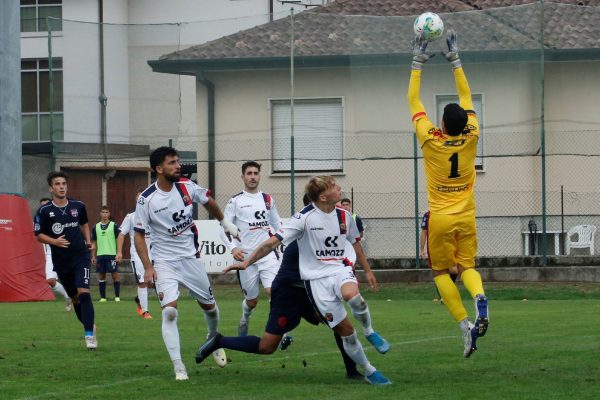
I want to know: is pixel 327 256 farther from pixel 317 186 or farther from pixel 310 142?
pixel 310 142

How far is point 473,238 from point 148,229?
316 cm

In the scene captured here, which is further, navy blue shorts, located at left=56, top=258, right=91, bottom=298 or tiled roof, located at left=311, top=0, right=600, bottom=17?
tiled roof, located at left=311, top=0, right=600, bottom=17

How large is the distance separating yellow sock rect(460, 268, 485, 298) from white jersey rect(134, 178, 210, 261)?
2.62 metres

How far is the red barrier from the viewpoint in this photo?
91.8 ft

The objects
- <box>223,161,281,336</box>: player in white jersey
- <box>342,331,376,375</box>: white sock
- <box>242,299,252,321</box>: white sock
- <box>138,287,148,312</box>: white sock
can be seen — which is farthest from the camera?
<box>138,287,148,312</box>: white sock

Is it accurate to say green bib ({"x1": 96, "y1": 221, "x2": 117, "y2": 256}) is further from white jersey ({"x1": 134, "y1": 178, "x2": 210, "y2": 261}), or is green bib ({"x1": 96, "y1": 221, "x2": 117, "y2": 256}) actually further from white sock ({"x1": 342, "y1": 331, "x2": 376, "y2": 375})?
white sock ({"x1": 342, "y1": 331, "x2": 376, "y2": 375})

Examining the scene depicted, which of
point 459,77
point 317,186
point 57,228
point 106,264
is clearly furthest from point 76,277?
point 106,264

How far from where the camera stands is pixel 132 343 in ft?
51.1

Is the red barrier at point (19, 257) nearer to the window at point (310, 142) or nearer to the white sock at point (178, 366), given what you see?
the window at point (310, 142)

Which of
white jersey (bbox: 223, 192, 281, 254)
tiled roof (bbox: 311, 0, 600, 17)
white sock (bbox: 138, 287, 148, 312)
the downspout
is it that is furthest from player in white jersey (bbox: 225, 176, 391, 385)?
tiled roof (bbox: 311, 0, 600, 17)

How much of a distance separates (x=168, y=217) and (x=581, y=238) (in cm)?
1825

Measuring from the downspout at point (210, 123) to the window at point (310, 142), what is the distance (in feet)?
4.79

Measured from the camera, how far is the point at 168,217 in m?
12.3

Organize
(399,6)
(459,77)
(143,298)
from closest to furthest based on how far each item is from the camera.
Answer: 1. (459,77)
2. (143,298)
3. (399,6)
